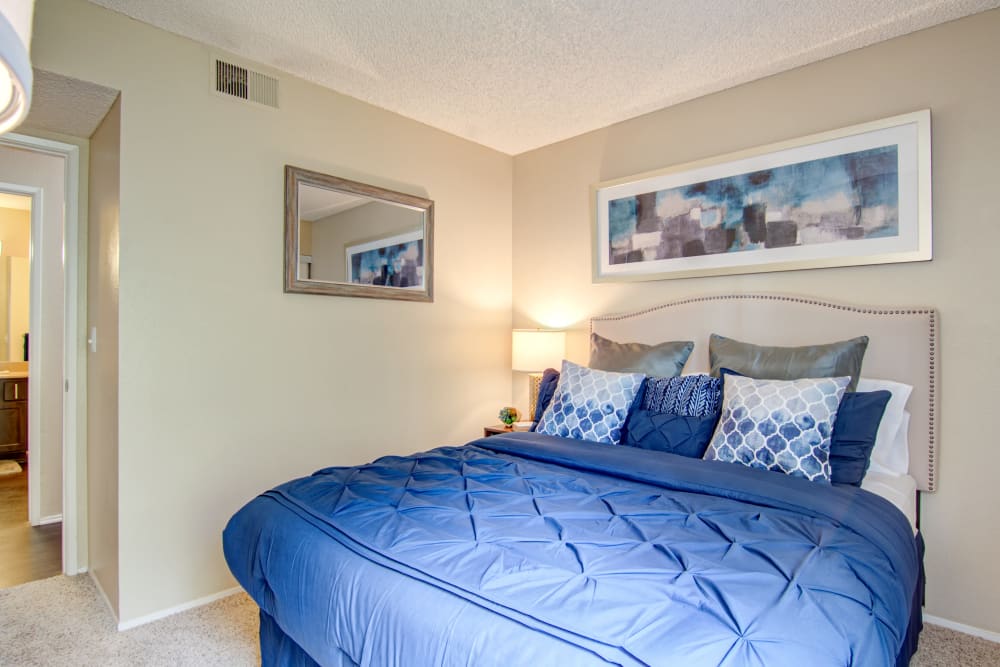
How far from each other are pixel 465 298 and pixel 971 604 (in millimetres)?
2923

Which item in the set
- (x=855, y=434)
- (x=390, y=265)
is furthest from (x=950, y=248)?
(x=390, y=265)

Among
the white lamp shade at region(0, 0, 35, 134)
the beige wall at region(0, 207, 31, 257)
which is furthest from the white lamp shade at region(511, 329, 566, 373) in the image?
the beige wall at region(0, 207, 31, 257)

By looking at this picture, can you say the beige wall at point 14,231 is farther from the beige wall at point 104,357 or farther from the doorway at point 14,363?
the beige wall at point 104,357

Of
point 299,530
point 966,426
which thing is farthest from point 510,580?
point 966,426

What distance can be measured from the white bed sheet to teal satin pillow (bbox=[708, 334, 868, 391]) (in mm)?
363

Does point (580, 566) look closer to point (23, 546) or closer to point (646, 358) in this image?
point (646, 358)

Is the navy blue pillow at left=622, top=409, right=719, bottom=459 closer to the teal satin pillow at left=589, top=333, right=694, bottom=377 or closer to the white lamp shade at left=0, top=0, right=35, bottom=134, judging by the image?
the teal satin pillow at left=589, top=333, right=694, bottom=377

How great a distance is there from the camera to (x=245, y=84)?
2.67m

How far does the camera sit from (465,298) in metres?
3.72

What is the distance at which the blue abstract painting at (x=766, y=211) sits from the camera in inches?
98.8

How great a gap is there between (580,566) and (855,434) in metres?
1.43

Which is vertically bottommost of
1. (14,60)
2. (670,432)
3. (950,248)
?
(670,432)

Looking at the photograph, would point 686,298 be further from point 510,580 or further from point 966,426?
point 510,580

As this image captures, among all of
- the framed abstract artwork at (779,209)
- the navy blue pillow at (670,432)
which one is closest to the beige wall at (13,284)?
the framed abstract artwork at (779,209)
